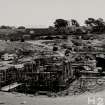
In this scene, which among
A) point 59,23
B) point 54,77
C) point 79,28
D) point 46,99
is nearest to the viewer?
point 46,99

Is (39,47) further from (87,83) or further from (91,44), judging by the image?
(87,83)

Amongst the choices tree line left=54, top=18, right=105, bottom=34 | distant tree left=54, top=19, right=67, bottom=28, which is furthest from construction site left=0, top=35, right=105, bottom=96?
distant tree left=54, top=19, right=67, bottom=28

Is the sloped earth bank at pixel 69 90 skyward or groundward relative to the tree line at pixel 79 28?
groundward

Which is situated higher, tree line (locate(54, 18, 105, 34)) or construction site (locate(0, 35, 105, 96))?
tree line (locate(54, 18, 105, 34))

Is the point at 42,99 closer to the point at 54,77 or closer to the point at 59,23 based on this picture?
the point at 54,77

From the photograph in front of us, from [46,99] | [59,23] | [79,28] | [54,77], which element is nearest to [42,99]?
[46,99]

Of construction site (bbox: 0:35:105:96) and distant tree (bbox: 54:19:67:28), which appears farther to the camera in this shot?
distant tree (bbox: 54:19:67:28)

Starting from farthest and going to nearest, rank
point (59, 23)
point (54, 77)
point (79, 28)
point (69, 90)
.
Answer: point (59, 23) → point (79, 28) → point (54, 77) → point (69, 90)

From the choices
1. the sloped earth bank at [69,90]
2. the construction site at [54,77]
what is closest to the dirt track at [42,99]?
the sloped earth bank at [69,90]

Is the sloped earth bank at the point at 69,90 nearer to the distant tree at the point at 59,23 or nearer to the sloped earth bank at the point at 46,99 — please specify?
the sloped earth bank at the point at 46,99

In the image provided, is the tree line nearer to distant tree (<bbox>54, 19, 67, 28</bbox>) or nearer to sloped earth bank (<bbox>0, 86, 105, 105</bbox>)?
distant tree (<bbox>54, 19, 67, 28</bbox>)

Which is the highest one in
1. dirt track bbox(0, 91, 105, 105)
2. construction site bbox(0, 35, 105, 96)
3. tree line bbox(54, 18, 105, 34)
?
tree line bbox(54, 18, 105, 34)

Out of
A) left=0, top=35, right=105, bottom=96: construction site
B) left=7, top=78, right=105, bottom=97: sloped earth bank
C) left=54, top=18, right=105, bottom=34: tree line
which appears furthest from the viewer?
left=54, top=18, right=105, bottom=34: tree line

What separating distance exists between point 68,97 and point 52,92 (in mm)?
1850
